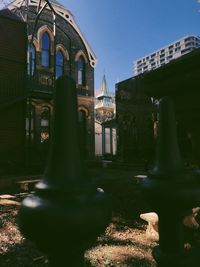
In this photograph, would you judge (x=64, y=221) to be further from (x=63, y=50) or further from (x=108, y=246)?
(x=63, y=50)

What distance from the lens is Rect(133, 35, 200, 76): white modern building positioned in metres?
138

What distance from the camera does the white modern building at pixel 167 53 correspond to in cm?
13798

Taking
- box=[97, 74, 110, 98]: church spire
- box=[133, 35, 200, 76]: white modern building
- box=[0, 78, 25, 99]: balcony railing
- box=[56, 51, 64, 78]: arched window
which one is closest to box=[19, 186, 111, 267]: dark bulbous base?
box=[0, 78, 25, 99]: balcony railing

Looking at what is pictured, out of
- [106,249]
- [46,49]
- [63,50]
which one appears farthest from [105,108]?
[106,249]

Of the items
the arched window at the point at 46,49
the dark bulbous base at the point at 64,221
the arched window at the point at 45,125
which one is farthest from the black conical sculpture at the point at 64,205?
the arched window at the point at 46,49

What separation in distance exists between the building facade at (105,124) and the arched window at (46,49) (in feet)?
32.7

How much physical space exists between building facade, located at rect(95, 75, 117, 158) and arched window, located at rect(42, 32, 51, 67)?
392 inches

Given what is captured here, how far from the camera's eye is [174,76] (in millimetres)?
1322

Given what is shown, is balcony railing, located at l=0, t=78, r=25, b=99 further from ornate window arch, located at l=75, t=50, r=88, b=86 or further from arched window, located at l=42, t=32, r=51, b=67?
ornate window arch, located at l=75, t=50, r=88, b=86

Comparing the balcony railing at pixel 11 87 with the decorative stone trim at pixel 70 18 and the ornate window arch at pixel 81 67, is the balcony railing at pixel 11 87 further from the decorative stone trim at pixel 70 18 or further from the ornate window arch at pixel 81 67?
the decorative stone trim at pixel 70 18

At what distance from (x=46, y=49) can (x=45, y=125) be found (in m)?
6.06

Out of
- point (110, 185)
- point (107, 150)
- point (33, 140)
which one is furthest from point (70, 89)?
point (107, 150)

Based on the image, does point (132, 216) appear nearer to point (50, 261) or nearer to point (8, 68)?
point (50, 261)

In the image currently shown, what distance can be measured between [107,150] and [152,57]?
150 meters
